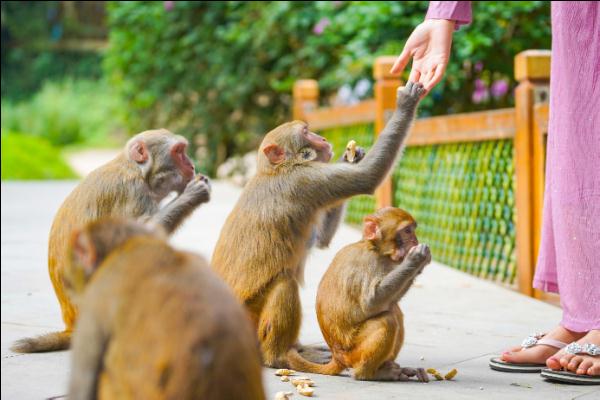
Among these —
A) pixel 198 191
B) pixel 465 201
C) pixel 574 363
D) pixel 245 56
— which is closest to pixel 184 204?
pixel 198 191

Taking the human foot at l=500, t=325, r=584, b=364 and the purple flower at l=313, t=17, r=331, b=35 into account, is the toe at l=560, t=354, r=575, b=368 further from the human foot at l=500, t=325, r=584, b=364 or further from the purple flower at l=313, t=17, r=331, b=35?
the purple flower at l=313, t=17, r=331, b=35

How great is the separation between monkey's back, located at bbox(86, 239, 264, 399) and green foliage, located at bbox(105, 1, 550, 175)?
597cm

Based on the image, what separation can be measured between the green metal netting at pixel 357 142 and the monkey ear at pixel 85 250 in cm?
721

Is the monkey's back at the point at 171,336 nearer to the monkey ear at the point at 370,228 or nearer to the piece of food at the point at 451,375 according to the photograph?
the monkey ear at the point at 370,228

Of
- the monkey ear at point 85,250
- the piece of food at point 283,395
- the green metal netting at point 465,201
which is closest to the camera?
the monkey ear at point 85,250

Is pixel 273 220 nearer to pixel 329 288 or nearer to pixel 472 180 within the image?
pixel 329 288

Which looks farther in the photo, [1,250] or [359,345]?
[1,250]

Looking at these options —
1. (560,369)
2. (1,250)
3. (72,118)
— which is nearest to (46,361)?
(560,369)

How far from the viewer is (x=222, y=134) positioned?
553 inches

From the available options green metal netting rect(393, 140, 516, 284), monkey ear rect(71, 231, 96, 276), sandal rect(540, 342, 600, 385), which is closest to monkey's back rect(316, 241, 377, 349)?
sandal rect(540, 342, 600, 385)

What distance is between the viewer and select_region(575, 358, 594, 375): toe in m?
3.88

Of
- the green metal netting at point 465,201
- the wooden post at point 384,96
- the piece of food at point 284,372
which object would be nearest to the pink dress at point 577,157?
the piece of food at point 284,372

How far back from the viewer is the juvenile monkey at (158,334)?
2.18 metres

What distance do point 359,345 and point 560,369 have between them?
0.82 metres
